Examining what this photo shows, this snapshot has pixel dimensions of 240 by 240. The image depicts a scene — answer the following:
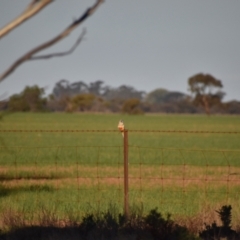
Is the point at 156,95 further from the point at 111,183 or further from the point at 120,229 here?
the point at 120,229

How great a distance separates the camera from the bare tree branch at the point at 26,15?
354cm

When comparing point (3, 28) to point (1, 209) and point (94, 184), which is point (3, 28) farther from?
point (94, 184)

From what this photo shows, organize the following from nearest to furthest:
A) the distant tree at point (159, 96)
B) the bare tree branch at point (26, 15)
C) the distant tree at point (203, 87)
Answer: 1. the bare tree branch at point (26, 15)
2. the distant tree at point (203, 87)
3. the distant tree at point (159, 96)

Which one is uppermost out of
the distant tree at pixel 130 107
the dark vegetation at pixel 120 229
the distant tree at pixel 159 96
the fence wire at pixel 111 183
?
the distant tree at pixel 159 96

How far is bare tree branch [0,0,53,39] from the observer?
3545mm

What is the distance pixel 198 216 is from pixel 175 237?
1778 millimetres

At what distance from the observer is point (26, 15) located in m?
3.57

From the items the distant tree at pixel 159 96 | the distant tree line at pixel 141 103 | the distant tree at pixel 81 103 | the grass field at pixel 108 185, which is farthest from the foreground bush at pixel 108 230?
the distant tree at pixel 159 96

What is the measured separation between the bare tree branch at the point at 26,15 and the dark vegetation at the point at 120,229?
13.8ft

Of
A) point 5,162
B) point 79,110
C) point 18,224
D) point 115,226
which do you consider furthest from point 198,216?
point 79,110

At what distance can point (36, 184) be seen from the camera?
578 inches

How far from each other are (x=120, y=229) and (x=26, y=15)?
469 cm

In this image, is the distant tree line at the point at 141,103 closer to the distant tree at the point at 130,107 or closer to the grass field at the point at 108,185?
the distant tree at the point at 130,107

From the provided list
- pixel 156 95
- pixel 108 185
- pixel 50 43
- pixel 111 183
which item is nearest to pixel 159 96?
pixel 156 95
